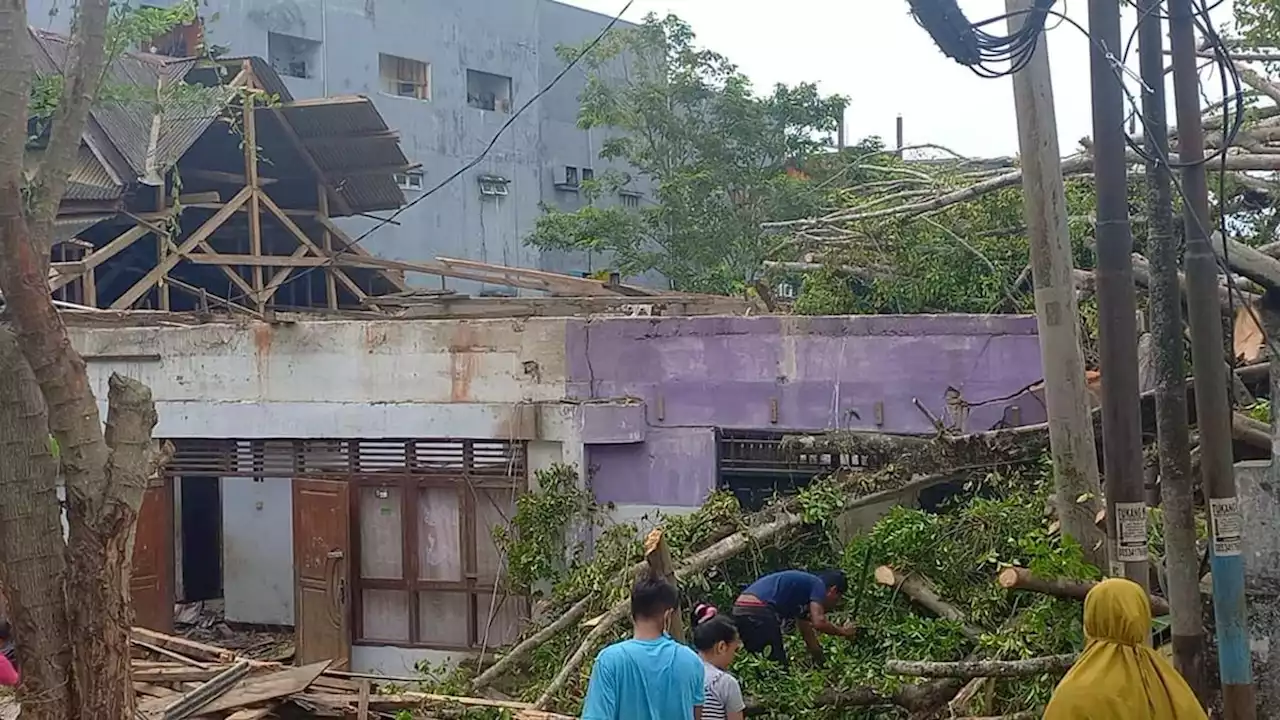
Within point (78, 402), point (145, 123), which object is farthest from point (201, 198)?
point (78, 402)

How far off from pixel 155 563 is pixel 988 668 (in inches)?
343

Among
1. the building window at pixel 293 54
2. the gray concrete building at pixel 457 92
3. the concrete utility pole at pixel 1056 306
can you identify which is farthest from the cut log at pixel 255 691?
the building window at pixel 293 54

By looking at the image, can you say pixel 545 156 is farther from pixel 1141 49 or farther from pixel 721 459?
pixel 1141 49

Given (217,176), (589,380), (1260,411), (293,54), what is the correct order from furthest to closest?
(293,54), (217,176), (589,380), (1260,411)

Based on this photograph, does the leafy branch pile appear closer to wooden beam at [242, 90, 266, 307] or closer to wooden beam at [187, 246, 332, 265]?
wooden beam at [187, 246, 332, 265]

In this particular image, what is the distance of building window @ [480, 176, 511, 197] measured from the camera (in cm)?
2761

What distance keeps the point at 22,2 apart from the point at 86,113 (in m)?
0.57

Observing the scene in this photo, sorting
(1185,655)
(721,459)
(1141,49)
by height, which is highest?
(1141,49)

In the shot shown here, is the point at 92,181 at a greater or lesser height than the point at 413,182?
lesser

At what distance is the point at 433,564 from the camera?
11.5m

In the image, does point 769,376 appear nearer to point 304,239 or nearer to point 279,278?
point 279,278

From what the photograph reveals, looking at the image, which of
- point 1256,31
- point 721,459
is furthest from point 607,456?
point 1256,31

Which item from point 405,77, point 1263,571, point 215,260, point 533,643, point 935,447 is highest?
point 405,77

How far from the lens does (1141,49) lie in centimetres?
478
